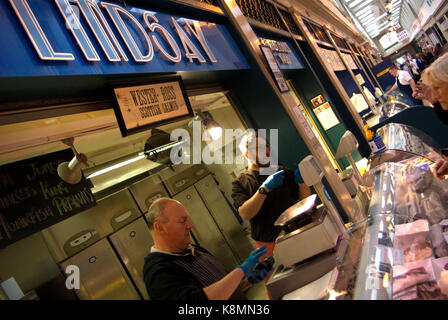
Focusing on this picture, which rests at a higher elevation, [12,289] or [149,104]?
[149,104]

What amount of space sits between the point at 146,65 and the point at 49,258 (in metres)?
3.14

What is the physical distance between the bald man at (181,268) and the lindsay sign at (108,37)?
1025mm

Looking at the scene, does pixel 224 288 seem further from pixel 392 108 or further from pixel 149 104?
pixel 392 108

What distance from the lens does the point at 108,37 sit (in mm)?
1973

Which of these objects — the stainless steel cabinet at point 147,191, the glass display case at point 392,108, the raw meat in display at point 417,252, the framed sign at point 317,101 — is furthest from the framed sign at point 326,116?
the raw meat in display at point 417,252

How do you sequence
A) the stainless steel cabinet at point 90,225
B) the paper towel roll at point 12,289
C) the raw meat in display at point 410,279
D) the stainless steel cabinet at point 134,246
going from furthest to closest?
the stainless steel cabinet at point 134,246 < the stainless steel cabinet at point 90,225 < the paper towel roll at point 12,289 < the raw meat in display at point 410,279

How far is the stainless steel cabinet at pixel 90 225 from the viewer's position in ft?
13.1

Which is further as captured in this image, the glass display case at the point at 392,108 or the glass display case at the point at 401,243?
the glass display case at the point at 392,108

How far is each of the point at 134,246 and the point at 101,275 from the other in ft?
2.28

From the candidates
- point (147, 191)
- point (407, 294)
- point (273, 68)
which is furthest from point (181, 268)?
point (147, 191)

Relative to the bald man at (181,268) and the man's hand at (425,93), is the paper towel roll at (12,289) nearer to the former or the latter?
the bald man at (181,268)

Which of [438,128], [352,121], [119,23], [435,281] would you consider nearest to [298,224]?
[435,281]

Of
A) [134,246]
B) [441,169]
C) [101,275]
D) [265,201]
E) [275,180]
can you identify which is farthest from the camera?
[134,246]

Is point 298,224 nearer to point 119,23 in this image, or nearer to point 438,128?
point 119,23
